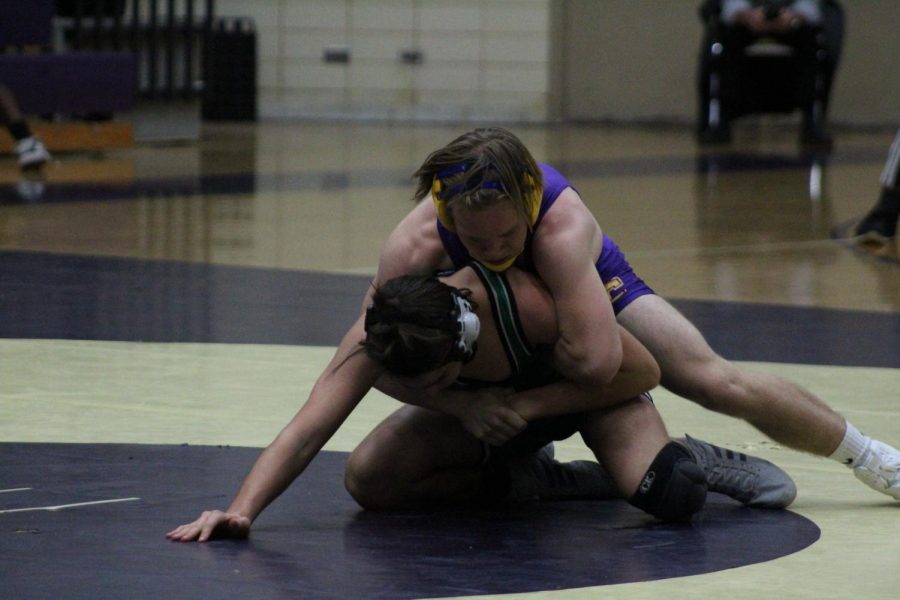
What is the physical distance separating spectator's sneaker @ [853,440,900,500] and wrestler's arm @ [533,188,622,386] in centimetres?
55

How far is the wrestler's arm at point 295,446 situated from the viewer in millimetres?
2916

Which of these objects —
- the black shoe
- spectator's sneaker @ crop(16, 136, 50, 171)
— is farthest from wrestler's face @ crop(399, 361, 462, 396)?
the black shoe

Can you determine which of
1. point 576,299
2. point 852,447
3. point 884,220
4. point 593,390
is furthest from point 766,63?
point 576,299

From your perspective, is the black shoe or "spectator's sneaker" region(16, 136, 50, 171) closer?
"spectator's sneaker" region(16, 136, 50, 171)

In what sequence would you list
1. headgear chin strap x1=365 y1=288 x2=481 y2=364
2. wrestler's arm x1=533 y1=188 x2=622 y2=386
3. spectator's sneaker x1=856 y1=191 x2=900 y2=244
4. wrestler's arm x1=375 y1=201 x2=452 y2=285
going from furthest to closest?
spectator's sneaker x1=856 y1=191 x2=900 y2=244 → wrestler's arm x1=375 y1=201 x2=452 y2=285 → wrestler's arm x1=533 y1=188 x2=622 y2=386 → headgear chin strap x1=365 y1=288 x2=481 y2=364

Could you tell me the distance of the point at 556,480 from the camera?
3.36 meters

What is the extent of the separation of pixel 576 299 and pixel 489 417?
245 mm

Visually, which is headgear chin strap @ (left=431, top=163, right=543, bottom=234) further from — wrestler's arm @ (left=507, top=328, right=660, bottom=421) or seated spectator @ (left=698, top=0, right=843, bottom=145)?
seated spectator @ (left=698, top=0, right=843, bottom=145)

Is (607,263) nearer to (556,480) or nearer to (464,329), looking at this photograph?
(556,480)

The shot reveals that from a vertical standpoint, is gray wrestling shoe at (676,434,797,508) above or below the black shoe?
above

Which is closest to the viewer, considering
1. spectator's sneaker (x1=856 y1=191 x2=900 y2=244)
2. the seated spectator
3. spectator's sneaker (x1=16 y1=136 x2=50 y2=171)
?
spectator's sneaker (x1=856 y1=191 x2=900 y2=244)

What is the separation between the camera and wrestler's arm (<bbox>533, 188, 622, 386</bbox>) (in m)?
3.02

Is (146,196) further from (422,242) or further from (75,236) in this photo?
(422,242)

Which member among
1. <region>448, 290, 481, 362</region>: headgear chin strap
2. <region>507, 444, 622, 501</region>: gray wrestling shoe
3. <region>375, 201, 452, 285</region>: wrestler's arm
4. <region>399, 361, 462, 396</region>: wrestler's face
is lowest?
<region>507, 444, 622, 501</region>: gray wrestling shoe
